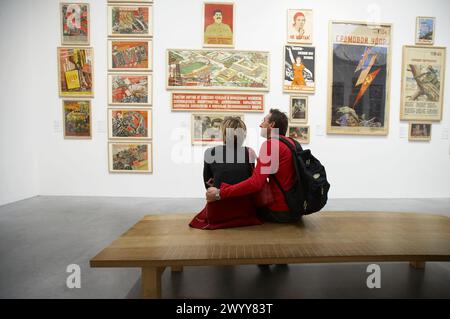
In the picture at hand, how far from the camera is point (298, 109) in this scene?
5.36 metres

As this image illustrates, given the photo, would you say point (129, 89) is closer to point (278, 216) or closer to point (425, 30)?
point (278, 216)

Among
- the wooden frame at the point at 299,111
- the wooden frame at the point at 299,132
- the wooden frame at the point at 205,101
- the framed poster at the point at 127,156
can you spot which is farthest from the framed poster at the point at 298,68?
the framed poster at the point at 127,156

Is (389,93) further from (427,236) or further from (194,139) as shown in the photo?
(427,236)

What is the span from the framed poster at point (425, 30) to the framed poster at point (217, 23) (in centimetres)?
385

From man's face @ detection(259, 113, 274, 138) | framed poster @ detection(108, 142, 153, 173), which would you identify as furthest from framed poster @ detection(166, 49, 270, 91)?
man's face @ detection(259, 113, 274, 138)

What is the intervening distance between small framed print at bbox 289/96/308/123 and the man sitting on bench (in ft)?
11.1

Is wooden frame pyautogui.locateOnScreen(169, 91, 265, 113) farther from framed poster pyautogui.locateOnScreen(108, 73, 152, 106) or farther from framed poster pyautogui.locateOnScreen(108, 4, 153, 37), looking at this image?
framed poster pyautogui.locateOnScreen(108, 4, 153, 37)

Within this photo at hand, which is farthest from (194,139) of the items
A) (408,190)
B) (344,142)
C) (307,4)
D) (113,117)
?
(408,190)

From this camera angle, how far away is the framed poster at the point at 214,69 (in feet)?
A: 17.1

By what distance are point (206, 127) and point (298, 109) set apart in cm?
192

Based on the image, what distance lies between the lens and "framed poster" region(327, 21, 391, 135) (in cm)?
533

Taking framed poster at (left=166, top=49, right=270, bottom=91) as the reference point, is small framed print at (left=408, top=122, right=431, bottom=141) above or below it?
below

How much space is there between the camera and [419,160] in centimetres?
551

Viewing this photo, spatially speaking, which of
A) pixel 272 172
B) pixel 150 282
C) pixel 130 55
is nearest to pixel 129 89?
pixel 130 55
